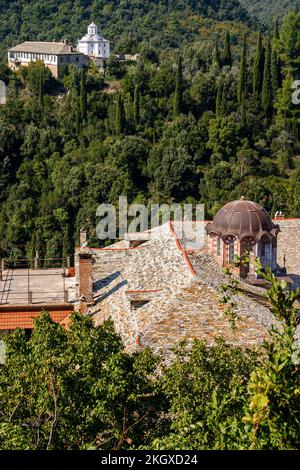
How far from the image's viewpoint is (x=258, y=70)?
5875 cm

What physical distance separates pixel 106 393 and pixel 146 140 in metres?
47.7

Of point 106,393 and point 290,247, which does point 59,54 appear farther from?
point 106,393

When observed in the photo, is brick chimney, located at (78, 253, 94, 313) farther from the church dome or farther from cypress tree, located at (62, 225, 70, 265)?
cypress tree, located at (62, 225, 70, 265)

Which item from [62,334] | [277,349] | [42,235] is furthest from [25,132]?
[277,349]

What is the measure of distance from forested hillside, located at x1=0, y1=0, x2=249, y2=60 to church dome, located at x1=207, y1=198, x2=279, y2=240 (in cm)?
7355

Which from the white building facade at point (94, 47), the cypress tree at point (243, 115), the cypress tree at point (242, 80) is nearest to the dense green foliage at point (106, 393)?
the cypress tree at point (243, 115)

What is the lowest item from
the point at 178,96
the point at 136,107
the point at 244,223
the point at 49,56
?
the point at 244,223

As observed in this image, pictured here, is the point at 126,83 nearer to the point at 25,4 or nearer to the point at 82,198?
the point at 82,198

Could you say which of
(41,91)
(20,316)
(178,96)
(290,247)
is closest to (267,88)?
(178,96)

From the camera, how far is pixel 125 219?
49531 millimetres

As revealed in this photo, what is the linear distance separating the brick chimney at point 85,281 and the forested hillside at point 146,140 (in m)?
25.4

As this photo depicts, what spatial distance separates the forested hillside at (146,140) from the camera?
5116 centimetres

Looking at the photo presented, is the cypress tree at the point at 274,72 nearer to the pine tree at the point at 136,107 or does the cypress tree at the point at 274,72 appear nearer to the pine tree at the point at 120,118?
the pine tree at the point at 136,107

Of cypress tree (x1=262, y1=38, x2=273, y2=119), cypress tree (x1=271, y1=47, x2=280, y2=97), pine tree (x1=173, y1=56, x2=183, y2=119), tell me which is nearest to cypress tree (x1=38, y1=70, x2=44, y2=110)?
pine tree (x1=173, y1=56, x2=183, y2=119)
